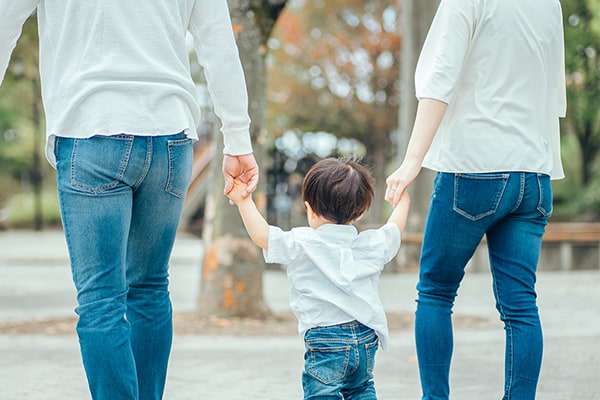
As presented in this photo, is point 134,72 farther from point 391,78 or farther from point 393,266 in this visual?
point 391,78

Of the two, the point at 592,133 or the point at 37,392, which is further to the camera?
the point at 592,133

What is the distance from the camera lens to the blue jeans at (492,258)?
13.3ft

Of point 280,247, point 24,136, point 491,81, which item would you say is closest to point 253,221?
point 280,247

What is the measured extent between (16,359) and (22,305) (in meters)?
4.36

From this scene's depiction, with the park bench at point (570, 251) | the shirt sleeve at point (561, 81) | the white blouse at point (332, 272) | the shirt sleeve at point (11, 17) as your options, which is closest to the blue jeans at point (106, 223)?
the shirt sleeve at point (11, 17)

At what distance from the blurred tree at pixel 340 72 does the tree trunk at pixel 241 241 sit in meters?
15.9

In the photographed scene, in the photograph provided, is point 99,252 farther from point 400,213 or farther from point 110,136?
point 400,213

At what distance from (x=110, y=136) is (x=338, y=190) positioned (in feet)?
2.73

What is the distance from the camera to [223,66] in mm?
3717

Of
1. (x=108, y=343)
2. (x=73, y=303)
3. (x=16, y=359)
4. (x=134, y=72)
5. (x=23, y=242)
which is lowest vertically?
(x=23, y=242)

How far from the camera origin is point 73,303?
441 inches

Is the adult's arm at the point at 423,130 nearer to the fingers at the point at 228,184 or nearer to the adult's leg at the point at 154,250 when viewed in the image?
the fingers at the point at 228,184

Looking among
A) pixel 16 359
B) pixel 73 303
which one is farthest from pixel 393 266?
pixel 16 359

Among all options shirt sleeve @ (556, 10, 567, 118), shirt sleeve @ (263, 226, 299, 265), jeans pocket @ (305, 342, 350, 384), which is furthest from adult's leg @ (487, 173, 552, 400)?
shirt sleeve @ (263, 226, 299, 265)
